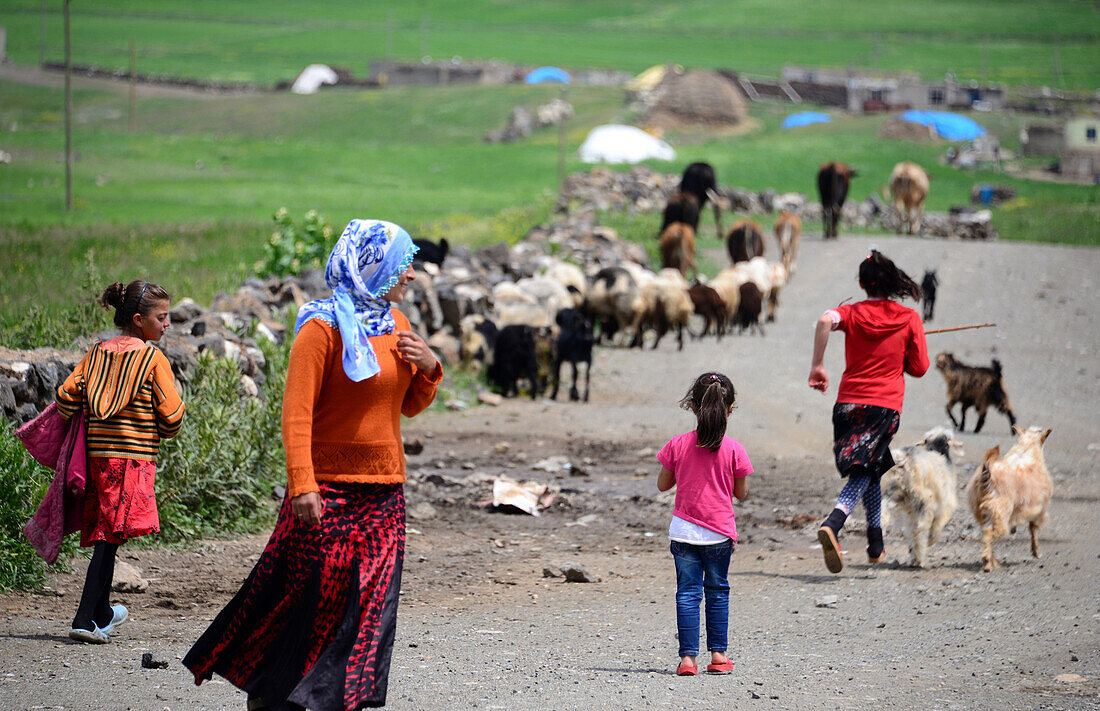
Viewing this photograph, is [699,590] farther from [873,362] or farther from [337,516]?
[873,362]

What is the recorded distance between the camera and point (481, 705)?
452 centimetres

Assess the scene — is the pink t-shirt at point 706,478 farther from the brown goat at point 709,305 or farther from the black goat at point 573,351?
the brown goat at point 709,305

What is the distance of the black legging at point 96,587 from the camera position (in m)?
5.17

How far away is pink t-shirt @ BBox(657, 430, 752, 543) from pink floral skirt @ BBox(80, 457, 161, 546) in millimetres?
2311

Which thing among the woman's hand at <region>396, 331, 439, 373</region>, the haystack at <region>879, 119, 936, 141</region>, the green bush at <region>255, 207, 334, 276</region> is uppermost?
the haystack at <region>879, 119, 936, 141</region>

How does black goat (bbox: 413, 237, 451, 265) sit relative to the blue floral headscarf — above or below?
above

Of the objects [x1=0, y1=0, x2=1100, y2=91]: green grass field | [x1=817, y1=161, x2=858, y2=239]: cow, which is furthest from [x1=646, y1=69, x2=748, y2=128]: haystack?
[x1=817, y1=161, x2=858, y2=239]: cow

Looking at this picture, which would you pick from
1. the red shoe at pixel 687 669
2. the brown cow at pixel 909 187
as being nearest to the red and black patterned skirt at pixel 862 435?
the red shoe at pixel 687 669

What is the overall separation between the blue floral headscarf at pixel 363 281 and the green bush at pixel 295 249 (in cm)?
1042

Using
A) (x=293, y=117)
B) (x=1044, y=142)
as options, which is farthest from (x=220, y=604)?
(x=293, y=117)

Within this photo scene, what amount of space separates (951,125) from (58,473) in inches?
1626

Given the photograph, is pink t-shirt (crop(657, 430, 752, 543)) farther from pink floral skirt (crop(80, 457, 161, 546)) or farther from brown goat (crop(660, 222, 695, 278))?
brown goat (crop(660, 222, 695, 278))

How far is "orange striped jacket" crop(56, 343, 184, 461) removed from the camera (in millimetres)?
5156

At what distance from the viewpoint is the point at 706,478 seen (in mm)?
4941
